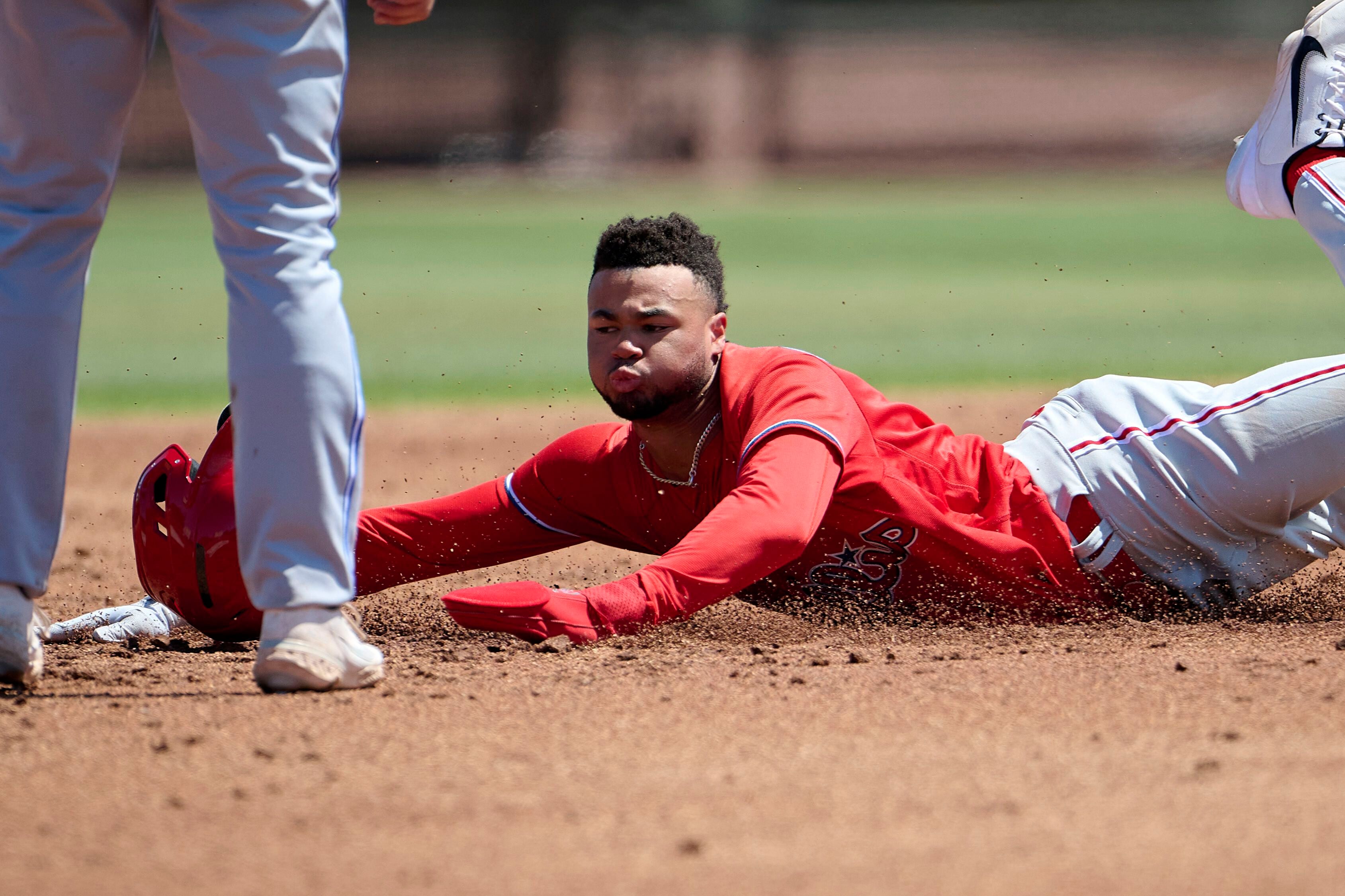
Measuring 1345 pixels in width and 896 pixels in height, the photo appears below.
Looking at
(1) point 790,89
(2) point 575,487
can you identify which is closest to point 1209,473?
(2) point 575,487

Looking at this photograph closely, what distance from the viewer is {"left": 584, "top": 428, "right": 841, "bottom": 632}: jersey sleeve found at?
9.54ft

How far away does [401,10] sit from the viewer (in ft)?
8.46

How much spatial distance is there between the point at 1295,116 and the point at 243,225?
2.86 metres

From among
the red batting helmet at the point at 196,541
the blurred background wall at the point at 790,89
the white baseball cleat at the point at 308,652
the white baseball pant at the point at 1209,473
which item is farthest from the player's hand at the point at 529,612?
the blurred background wall at the point at 790,89

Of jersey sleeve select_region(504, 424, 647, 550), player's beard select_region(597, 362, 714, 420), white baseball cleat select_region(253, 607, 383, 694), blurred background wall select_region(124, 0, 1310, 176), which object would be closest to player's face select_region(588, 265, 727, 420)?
player's beard select_region(597, 362, 714, 420)

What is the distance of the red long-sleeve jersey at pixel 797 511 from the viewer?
3033 millimetres

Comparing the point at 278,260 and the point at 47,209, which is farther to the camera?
the point at 47,209

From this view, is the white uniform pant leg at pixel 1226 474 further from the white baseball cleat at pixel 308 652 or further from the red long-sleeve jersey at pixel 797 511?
the white baseball cleat at pixel 308 652

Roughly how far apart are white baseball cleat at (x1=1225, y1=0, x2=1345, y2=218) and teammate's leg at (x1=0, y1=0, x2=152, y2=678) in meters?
2.85

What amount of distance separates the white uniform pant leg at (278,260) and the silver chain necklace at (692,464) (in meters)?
1.07

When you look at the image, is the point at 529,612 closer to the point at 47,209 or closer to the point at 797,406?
the point at 797,406

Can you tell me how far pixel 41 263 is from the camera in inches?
101

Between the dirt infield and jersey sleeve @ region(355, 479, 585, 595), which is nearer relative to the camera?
the dirt infield

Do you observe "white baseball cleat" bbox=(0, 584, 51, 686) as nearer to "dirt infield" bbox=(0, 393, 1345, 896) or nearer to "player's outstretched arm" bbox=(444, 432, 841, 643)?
"dirt infield" bbox=(0, 393, 1345, 896)
